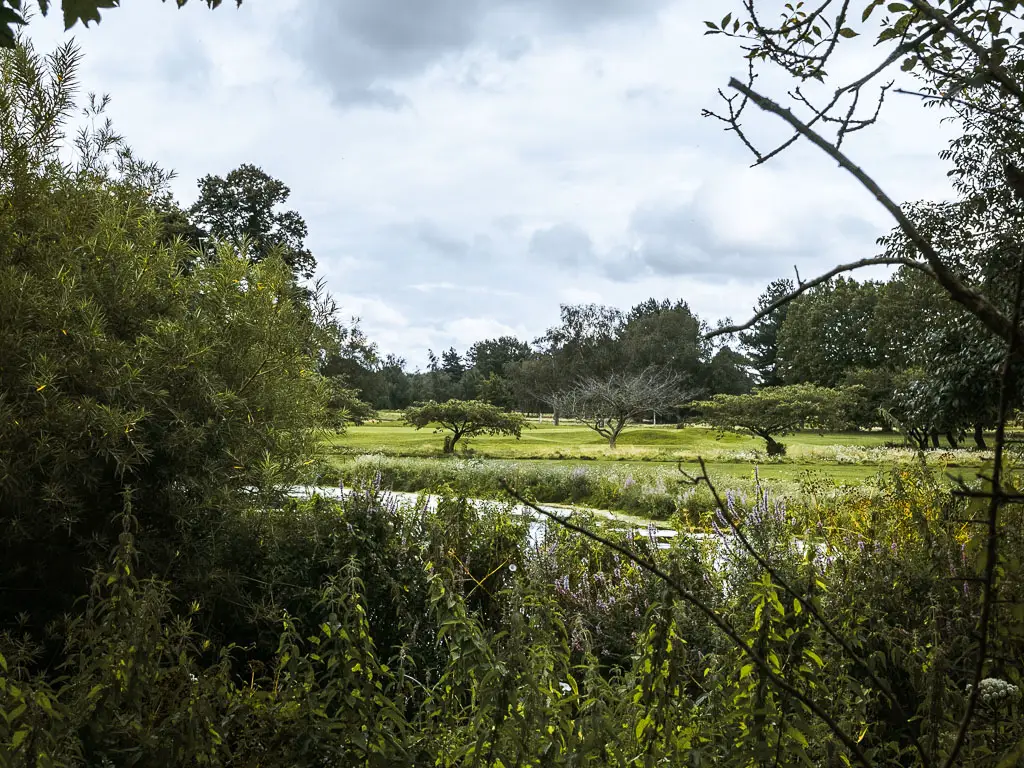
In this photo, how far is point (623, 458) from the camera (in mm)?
23031

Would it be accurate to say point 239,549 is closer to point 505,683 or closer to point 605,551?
point 605,551

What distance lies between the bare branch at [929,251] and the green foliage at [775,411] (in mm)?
24529

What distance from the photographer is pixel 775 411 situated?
25.1 m

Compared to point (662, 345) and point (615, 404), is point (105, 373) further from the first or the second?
point (662, 345)

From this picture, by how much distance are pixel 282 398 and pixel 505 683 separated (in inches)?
128

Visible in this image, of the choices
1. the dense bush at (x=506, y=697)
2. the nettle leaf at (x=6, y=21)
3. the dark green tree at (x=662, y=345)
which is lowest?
the dense bush at (x=506, y=697)

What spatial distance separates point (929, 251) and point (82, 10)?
157 cm

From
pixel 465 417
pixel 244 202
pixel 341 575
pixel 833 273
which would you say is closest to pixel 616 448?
pixel 465 417

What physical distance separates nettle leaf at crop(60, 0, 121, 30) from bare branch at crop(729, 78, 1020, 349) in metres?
1.36

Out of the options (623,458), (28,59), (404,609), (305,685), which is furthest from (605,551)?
(623,458)

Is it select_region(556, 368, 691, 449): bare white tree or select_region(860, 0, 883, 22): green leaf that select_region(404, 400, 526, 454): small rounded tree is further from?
select_region(860, 0, 883, 22): green leaf

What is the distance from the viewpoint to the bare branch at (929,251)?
678 mm

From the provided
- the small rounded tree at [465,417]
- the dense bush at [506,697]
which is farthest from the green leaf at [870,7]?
the small rounded tree at [465,417]

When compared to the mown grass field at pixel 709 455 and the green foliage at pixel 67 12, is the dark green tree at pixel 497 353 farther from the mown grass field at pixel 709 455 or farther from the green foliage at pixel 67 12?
the green foliage at pixel 67 12
